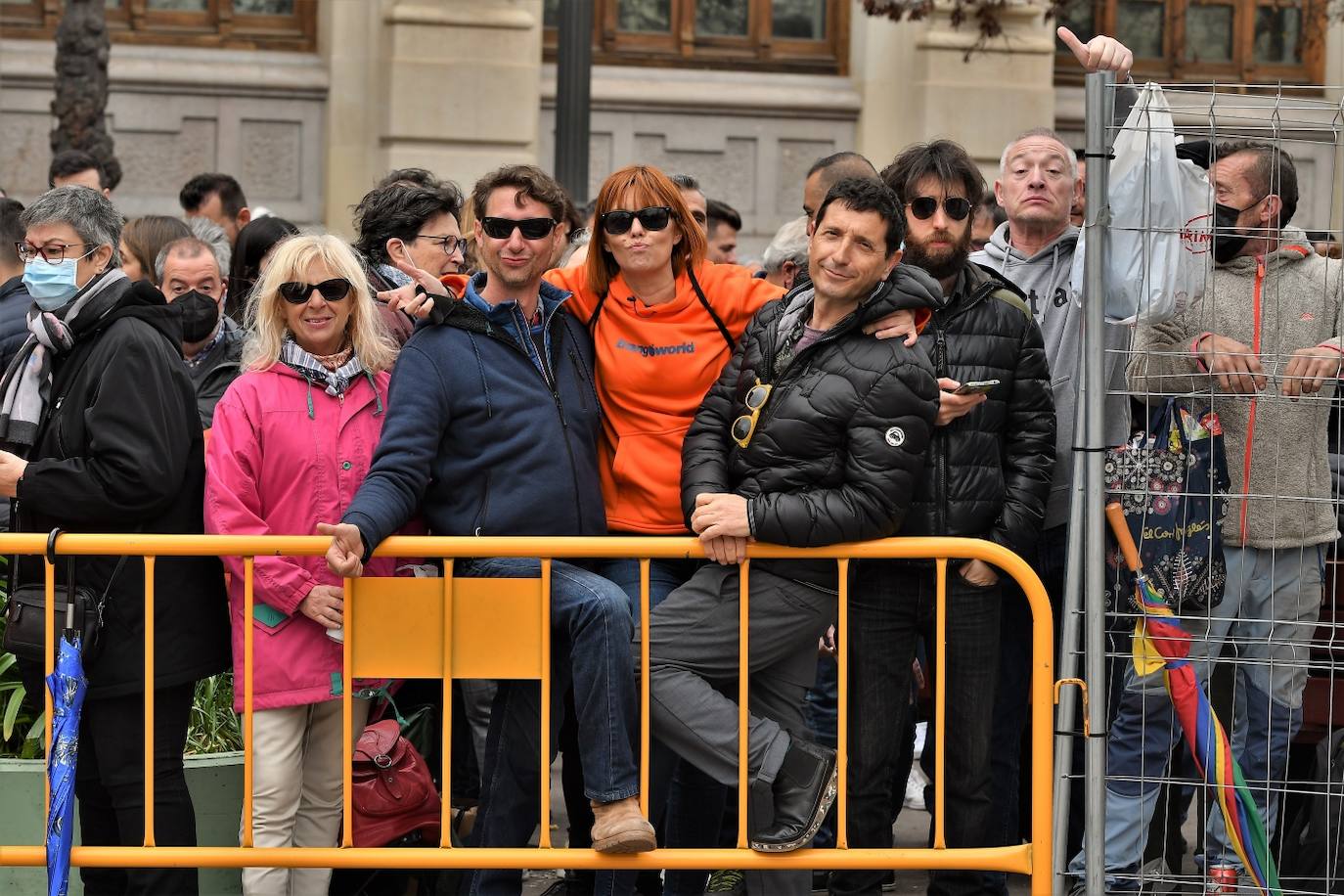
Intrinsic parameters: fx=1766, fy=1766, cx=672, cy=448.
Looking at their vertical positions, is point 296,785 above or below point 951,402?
below

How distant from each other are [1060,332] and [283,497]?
2460 millimetres

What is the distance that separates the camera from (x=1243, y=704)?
5.25 m

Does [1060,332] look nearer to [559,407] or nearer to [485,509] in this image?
[559,407]

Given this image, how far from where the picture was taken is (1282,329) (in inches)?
208

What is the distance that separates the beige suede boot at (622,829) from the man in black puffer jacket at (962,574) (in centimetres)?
68

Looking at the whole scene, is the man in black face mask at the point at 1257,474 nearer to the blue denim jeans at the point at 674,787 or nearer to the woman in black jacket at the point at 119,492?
the blue denim jeans at the point at 674,787

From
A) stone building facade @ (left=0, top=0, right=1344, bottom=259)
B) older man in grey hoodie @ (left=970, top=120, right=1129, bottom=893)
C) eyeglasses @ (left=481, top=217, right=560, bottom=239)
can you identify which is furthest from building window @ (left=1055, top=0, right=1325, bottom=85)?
eyeglasses @ (left=481, top=217, right=560, bottom=239)

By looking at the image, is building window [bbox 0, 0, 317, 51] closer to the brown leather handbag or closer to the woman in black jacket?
the woman in black jacket

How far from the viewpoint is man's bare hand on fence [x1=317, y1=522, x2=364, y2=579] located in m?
4.50

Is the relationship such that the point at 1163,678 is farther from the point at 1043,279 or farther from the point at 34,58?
the point at 34,58

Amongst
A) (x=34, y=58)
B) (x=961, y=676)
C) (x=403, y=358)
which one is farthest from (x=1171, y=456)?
(x=34, y=58)

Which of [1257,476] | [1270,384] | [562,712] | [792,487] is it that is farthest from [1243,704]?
[562,712]

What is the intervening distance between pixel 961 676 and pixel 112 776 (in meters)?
2.36

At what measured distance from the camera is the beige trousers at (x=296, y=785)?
489cm
